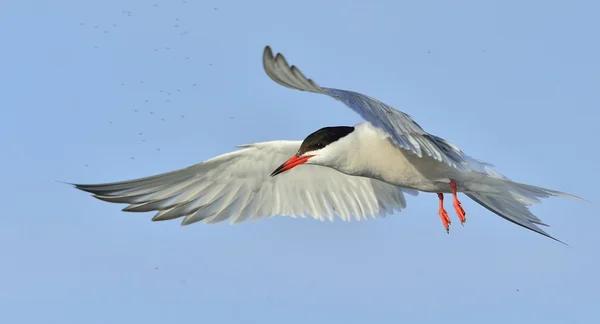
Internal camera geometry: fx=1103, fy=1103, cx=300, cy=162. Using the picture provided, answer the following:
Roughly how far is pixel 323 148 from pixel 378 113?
48.8 inches

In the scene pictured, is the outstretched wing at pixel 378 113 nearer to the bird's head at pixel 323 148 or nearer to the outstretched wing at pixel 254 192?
the bird's head at pixel 323 148

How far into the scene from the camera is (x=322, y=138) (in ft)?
31.0

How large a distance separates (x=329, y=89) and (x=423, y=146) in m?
1.01

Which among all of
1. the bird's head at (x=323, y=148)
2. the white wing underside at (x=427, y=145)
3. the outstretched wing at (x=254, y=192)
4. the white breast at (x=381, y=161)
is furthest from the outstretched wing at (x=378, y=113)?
the outstretched wing at (x=254, y=192)

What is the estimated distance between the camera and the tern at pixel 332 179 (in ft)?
28.2

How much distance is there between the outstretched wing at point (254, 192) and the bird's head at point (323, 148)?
1.96ft

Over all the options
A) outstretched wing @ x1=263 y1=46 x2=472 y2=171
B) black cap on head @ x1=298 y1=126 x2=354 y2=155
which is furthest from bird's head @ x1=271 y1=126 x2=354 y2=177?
outstretched wing @ x1=263 y1=46 x2=472 y2=171

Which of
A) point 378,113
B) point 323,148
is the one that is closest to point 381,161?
point 323,148

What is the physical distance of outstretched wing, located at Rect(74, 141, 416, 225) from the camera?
10414mm

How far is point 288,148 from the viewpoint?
10250mm

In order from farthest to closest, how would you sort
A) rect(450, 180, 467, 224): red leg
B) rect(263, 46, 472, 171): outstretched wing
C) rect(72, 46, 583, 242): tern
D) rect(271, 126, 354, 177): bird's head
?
rect(450, 180, 467, 224): red leg → rect(271, 126, 354, 177): bird's head → rect(72, 46, 583, 242): tern → rect(263, 46, 472, 171): outstretched wing

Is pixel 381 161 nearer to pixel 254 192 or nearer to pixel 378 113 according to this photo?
pixel 378 113

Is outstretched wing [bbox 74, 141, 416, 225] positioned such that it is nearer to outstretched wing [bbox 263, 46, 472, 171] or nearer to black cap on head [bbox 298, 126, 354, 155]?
black cap on head [bbox 298, 126, 354, 155]

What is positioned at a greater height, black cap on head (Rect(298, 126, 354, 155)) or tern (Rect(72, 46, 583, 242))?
black cap on head (Rect(298, 126, 354, 155))
